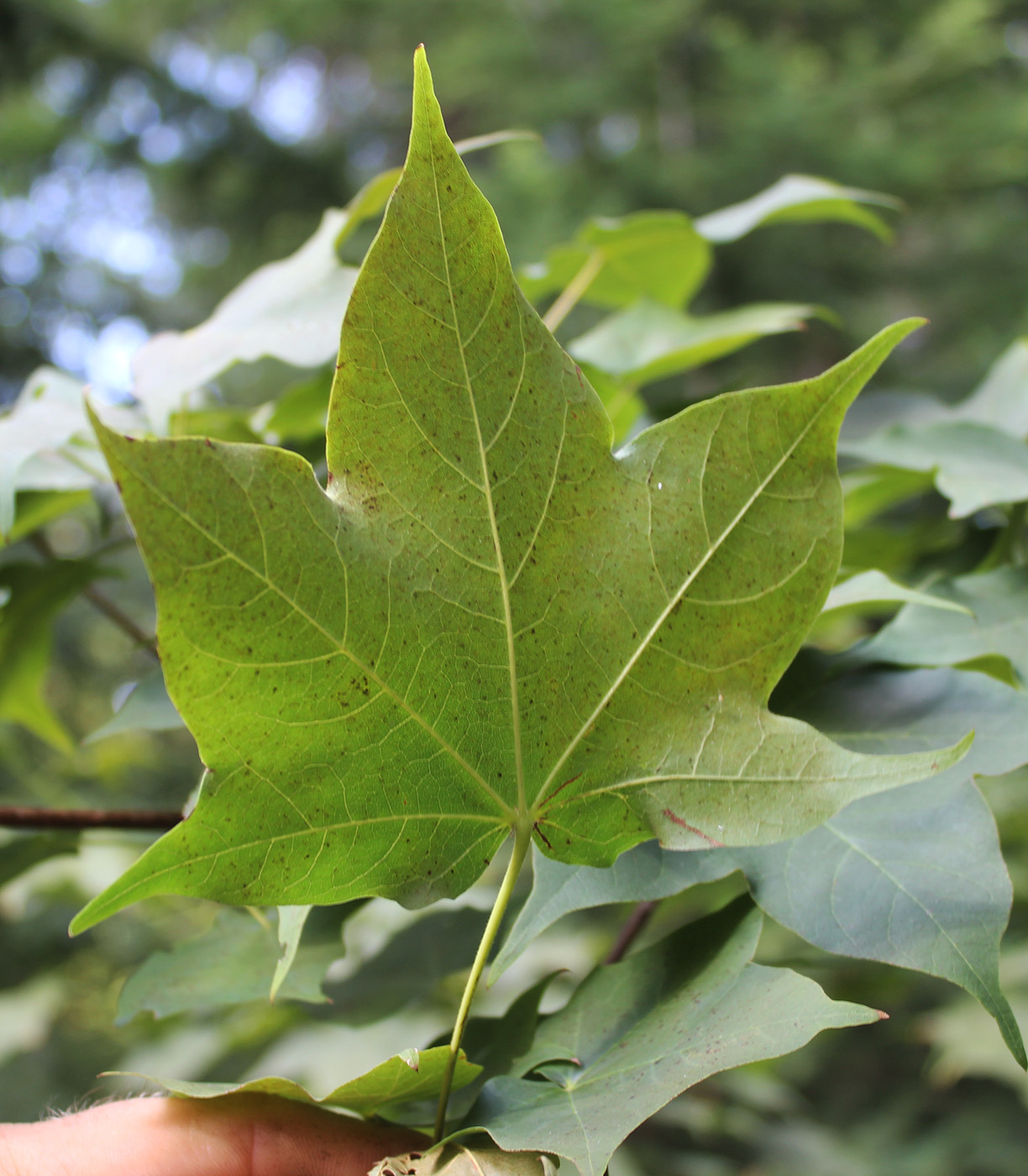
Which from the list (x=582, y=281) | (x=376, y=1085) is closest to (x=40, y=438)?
(x=376, y=1085)

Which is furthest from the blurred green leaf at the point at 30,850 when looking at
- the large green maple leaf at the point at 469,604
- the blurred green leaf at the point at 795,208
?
the blurred green leaf at the point at 795,208

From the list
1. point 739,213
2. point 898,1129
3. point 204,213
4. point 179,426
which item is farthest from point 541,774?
point 204,213

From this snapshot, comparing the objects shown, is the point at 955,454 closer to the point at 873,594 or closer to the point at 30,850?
the point at 873,594

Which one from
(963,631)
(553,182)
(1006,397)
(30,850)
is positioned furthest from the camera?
(553,182)

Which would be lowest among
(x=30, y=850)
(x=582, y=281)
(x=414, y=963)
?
(x=414, y=963)

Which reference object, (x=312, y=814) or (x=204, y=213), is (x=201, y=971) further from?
(x=204, y=213)

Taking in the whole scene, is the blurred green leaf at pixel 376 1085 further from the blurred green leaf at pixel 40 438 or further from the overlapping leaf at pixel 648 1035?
the blurred green leaf at pixel 40 438
